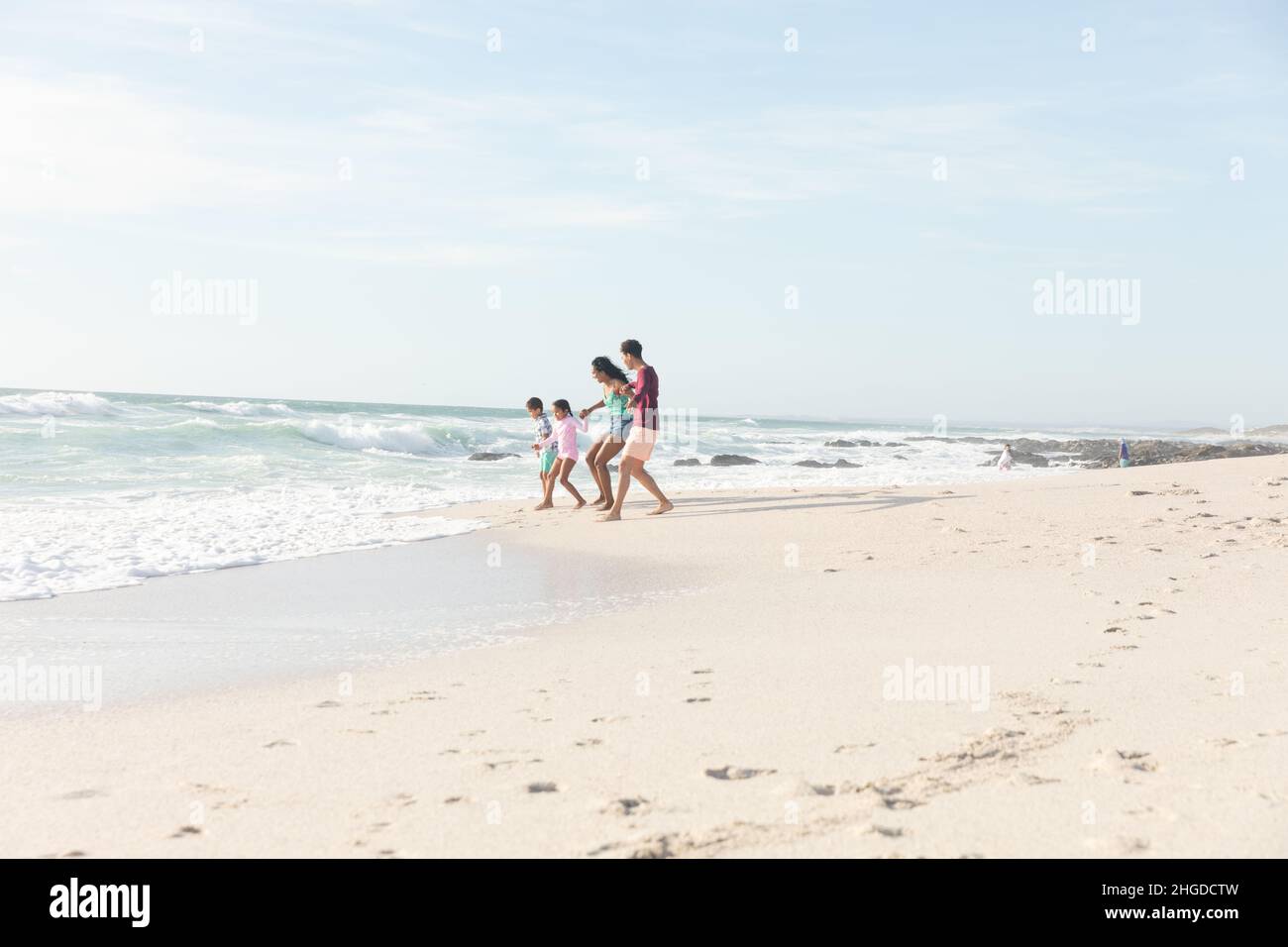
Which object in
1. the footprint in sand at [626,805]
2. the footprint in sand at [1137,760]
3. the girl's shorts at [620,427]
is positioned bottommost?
the footprint in sand at [626,805]

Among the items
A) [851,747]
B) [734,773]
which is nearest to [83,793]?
[734,773]

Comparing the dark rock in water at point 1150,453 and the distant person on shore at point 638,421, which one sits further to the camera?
the dark rock in water at point 1150,453

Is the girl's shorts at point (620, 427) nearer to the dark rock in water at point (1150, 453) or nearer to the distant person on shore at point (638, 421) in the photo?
the distant person on shore at point (638, 421)

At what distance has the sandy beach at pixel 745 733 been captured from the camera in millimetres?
2326

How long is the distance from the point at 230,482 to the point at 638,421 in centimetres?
774

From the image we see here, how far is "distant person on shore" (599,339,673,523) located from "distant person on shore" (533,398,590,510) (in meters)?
1.48

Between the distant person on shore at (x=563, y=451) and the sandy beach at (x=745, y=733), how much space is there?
513 cm

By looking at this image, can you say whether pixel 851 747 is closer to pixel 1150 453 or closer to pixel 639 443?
pixel 639 443

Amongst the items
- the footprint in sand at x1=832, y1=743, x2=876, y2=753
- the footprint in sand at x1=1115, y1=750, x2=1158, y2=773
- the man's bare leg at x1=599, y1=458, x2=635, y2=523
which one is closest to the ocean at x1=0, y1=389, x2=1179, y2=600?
the man's bare leg at x1=599, y1=458, x2=635, y2=523

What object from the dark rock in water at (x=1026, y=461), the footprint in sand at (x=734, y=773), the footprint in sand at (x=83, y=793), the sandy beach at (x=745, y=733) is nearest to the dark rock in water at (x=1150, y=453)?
the dark rock in water at (x=1026, y=461)

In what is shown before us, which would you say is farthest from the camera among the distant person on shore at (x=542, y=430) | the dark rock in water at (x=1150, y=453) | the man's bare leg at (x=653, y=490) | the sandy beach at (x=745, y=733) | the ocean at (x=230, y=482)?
the dark rock in water at (x=1150, y=453)

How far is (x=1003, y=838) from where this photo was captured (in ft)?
7.25

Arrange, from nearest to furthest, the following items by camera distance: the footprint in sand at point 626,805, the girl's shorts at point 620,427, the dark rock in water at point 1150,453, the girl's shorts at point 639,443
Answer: the footprint in sand at point 626,805 → the girl's shorts at point 639,443 → the girl's shorts at point 620,427 → the dark rock in water at point 1150,453
